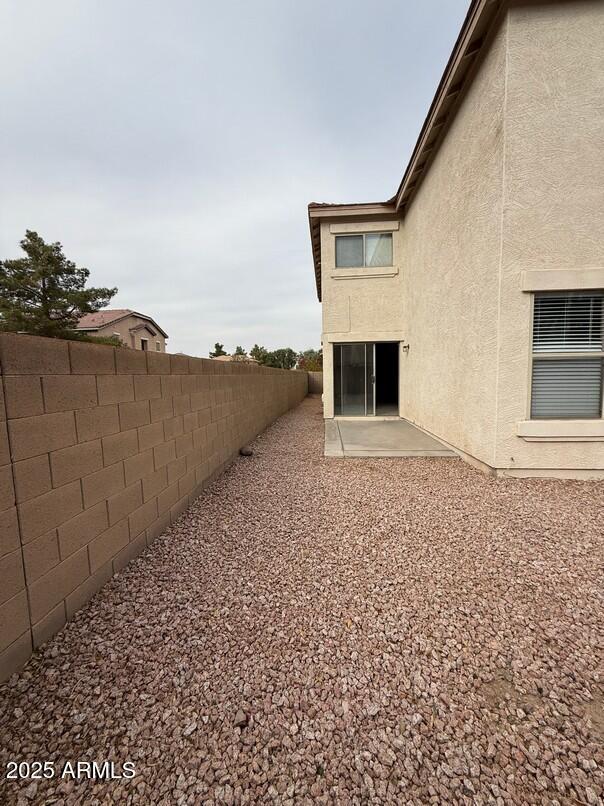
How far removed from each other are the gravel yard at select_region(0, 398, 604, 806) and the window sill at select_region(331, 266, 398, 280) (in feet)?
28.4

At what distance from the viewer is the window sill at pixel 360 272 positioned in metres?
10.4

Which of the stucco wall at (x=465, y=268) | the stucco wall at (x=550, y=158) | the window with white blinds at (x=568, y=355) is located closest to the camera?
the stucco wall at (x=550, y=158)

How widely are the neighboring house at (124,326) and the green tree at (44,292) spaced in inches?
196

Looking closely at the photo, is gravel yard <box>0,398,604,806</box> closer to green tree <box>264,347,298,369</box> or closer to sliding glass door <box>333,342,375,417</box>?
sliding glass door <box>333,342,375,417</box>

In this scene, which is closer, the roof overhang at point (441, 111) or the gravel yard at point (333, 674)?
the gravel yard at point (333, 674)

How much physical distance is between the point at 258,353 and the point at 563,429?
131 ft

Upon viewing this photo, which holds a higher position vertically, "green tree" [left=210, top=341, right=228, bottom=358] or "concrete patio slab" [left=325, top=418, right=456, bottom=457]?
"green tree" [left=210, top=341, right=228, bottom=358]

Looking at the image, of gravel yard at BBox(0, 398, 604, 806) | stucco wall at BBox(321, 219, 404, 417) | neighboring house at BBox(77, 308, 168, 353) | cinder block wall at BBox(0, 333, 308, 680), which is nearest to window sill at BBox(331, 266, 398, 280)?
stucco wall at BBox(321, 219, 404, 417)

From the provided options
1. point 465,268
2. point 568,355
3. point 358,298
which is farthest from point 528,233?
point 358,298

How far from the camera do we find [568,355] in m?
4.85

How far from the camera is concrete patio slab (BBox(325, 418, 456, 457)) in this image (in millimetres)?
6668

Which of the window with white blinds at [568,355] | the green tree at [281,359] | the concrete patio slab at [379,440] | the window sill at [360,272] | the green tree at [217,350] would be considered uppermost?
the green tree at [217,350]

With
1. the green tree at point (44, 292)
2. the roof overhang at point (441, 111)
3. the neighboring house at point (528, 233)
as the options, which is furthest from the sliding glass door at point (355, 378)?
the green tree at point (44, 292)

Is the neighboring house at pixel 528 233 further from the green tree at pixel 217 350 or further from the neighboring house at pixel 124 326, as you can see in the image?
the green tree at pixel 217 350
